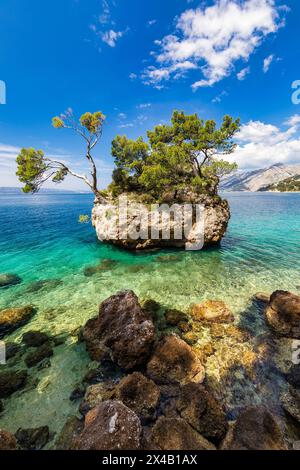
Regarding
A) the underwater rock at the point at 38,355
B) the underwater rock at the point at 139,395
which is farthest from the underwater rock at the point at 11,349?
the underwater rock at the point at 139,395

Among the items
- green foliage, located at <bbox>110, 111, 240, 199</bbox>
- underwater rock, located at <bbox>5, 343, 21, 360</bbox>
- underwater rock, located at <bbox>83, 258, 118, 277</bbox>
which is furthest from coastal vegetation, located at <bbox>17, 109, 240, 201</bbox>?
underwater rock, located at <bbox>5, 343, 21, 360</bbox>

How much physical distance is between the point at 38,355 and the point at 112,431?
6201mm

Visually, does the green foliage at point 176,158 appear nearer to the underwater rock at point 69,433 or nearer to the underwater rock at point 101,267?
the underwater rock at point 101,267

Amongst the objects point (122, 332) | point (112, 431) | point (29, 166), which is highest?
point (29, 166)

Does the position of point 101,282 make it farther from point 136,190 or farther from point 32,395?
point 136,190

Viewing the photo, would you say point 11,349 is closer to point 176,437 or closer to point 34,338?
point 34,338

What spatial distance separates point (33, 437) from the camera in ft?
20.2

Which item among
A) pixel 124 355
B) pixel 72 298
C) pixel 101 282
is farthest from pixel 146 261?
pixel 124 355

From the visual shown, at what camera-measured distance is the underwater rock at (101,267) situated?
18391 millimetres

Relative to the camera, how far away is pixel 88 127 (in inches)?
993

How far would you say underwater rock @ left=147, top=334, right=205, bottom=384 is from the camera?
7934 mm

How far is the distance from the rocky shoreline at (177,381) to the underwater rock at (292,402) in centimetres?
3

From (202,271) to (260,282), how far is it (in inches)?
185

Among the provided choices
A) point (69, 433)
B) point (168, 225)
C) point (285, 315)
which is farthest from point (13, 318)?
point (168, 225)
